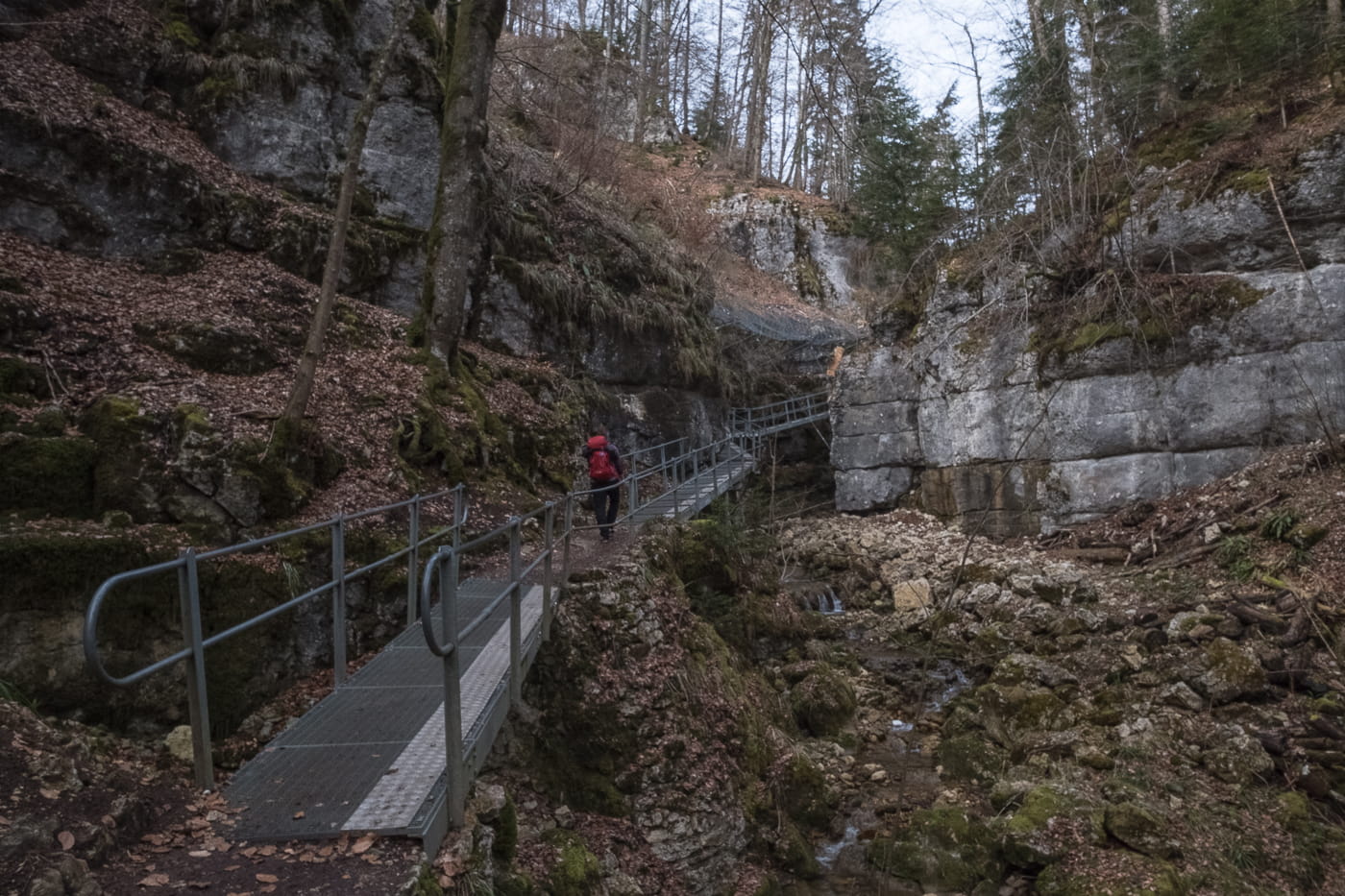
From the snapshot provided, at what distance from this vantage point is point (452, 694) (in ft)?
10.4

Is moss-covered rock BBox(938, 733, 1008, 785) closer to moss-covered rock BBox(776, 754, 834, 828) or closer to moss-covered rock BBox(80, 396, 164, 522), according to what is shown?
moss-covered rock BBox(776, 754, 834, 828)

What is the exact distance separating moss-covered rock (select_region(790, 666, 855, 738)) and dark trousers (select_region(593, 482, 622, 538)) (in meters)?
3.08

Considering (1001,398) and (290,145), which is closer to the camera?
(290,145)

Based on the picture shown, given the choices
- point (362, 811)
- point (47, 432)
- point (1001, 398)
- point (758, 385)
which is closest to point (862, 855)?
point (362, 811)

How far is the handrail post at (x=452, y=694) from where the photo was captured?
9.99 feet

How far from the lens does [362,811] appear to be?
3.08 meters

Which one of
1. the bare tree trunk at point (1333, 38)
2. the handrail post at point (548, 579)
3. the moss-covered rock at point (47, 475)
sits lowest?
the handrail post at point (548, 579)

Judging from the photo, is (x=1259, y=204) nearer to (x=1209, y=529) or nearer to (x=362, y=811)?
(x=1209, y=529)

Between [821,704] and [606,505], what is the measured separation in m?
3.64

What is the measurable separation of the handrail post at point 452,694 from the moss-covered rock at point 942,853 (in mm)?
4212

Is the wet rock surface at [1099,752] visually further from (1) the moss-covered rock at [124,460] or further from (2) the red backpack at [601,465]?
(1) the moss-covered rock at [124,460]

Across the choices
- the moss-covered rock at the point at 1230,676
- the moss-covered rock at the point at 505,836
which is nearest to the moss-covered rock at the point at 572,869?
the moss-covered rock at the point at 505,836

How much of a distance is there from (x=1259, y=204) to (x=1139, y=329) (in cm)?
268

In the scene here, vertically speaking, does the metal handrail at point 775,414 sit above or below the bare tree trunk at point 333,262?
below
